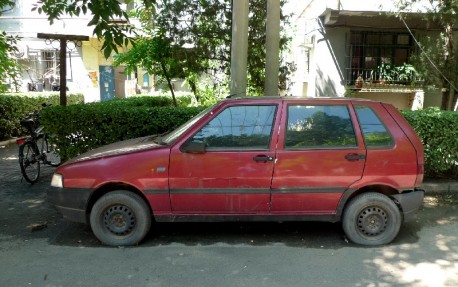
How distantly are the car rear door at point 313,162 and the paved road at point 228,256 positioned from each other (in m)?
0.51

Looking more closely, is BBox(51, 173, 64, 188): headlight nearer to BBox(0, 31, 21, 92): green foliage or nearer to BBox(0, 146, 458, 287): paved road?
BBox(0, 146, 458, 287): paved road

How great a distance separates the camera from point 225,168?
14.5 feet

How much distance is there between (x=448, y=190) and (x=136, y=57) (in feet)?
22.6

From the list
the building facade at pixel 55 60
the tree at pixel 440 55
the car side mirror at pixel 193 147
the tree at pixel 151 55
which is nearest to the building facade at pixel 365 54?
the tree at pixel 440 55

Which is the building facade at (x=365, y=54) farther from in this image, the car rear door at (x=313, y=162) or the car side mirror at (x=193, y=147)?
the car side mirror at (x=193, y=147)

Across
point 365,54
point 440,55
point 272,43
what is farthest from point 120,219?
point 365,54

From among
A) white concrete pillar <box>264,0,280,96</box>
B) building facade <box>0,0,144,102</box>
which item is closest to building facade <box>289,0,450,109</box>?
white concrete pillar <box>264,0,280,96</box>

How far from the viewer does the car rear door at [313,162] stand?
176 inches

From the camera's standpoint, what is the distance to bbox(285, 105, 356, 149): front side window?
4.54 m

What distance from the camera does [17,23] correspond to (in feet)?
70.4

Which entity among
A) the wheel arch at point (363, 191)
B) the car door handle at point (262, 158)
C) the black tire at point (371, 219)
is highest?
the car door handle at point (262, 158)

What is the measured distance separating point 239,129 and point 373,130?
150 cm

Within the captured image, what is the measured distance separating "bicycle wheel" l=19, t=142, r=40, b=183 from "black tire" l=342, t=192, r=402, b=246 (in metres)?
5.45

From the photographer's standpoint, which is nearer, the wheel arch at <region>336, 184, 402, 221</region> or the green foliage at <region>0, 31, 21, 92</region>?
the wheel arch at <region>336, 184, 402, 221</region>
